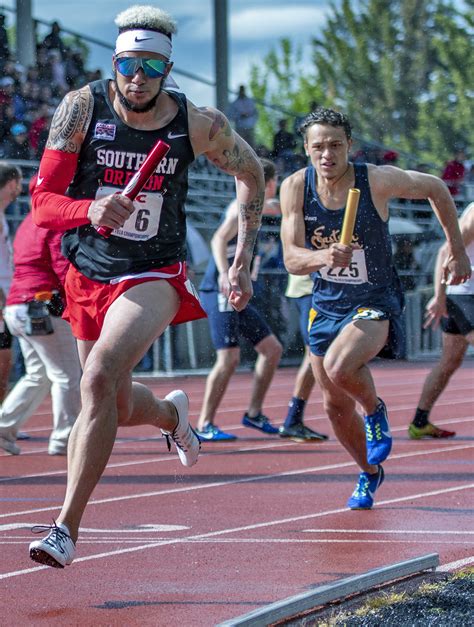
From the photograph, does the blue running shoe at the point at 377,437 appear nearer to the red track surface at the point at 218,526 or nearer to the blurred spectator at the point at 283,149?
the red track surface at the point at 218,526

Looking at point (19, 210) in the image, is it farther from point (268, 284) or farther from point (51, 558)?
point (51, 558)

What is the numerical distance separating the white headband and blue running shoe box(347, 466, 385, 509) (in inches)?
108

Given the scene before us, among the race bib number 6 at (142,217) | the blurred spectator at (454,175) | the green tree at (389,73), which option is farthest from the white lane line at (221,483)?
the green tree at (389,73)

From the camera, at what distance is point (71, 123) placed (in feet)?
19.3

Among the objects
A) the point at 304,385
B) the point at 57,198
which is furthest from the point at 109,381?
the point at 304,385

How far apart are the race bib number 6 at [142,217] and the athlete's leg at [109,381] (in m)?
0.23

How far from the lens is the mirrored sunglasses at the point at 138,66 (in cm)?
588

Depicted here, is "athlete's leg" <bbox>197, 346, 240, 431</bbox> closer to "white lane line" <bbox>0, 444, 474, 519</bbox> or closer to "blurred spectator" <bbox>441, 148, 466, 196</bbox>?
"white lane line" <bbox>0, 444, 474, 519</bbox>

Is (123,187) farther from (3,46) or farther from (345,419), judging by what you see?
(3,46)

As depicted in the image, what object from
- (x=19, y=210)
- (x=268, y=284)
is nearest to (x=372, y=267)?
(x=19, y=210)

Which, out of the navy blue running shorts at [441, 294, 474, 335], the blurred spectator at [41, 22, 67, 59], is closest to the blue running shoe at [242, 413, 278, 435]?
the navy blue running shorts at [441, 294, 474, 335]

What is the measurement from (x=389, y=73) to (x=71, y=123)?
6915 centimetres

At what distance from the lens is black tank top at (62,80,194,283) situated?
592 cm

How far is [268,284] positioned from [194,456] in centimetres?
1414
